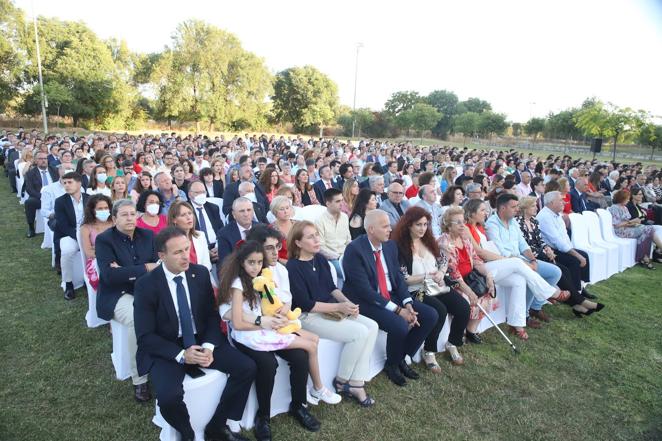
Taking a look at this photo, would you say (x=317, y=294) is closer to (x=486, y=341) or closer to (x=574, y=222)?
(x=486, y=341)

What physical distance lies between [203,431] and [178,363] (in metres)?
0.50

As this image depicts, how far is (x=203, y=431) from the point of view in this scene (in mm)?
2748

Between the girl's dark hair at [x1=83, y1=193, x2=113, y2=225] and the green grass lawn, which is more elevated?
the girl's dark hair at [x1=83, y1=193, x2=113, y2=225]

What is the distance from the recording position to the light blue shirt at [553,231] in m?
5.73

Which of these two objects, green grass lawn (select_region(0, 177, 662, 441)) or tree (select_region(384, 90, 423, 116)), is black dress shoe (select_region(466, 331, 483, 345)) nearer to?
green grass lawn (select_region(0, 177, 662, 441))

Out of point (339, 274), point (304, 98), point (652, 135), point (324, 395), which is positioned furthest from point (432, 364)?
point (304, 98)

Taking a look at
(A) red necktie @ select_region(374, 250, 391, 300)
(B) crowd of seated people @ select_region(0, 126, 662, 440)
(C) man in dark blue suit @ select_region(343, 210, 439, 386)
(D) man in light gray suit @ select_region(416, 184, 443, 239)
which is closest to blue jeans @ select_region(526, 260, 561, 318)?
(B) crowd of seated people @ select_region(0, 126, 662, 440)

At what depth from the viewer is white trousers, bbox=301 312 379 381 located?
326 cm

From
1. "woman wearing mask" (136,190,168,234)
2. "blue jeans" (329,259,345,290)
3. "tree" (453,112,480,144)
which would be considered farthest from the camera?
"tree" (453,112,480,144)

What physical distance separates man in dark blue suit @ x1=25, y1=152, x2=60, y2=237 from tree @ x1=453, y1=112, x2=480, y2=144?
4946 cm

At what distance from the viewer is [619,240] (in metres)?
7.19

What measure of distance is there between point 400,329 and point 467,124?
52726 mm

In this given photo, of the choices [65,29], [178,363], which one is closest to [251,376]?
[178,363]

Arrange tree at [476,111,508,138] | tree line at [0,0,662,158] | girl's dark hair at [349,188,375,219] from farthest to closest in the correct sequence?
tree at [476,111,508,138], tree line at [0,0,662,158], girl's dark hair at [349,188,375,219]
